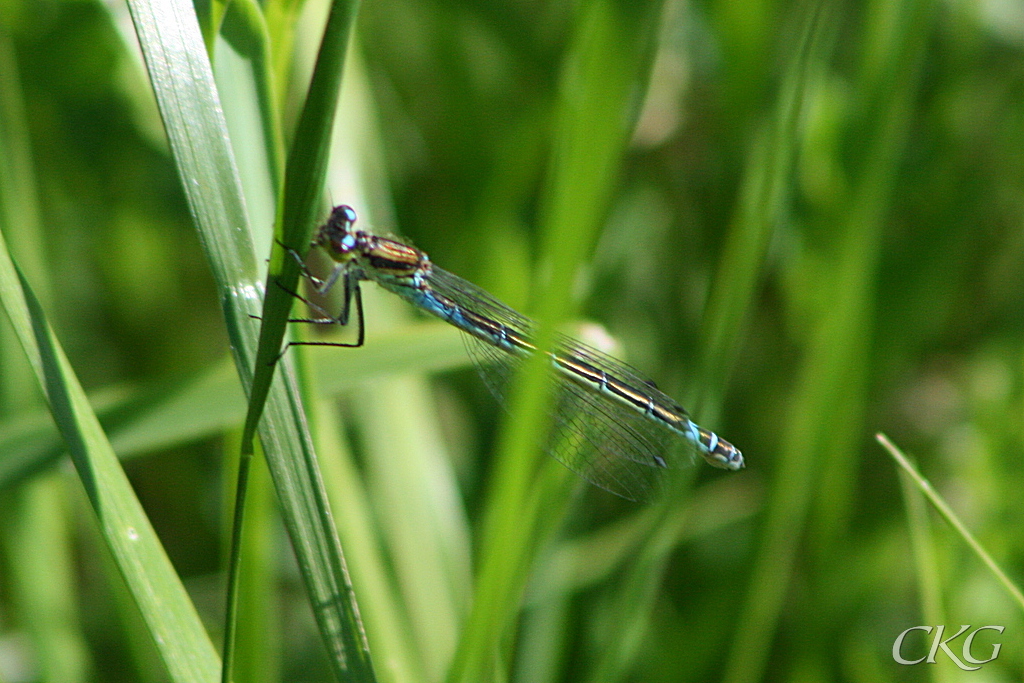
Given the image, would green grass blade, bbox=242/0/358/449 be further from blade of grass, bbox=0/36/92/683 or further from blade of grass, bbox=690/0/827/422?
blade of grass, bbox=0/36/92/683

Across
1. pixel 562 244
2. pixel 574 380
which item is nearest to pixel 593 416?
pixel 574 380

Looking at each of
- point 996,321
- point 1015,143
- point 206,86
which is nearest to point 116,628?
point 206,86

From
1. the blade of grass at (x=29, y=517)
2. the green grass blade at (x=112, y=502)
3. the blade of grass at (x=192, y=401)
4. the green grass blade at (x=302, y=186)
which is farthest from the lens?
the blade of grass at (x=29, y=517)

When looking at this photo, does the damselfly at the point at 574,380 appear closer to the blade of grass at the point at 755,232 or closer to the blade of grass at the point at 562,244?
the blade of grass at the point at 755,232

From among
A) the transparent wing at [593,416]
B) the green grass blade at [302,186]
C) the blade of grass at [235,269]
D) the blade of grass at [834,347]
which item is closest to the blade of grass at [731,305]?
the transparent wing at [593,416]

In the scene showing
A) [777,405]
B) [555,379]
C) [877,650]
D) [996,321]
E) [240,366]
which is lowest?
[240,366]

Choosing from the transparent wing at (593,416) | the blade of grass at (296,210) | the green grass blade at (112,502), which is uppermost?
the transparent wing at (593,416)

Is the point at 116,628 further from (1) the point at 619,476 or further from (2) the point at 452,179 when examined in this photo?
(2) the point at 452,179
